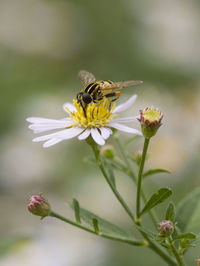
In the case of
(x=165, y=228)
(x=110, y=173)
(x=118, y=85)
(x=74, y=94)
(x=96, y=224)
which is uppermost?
(x=74, y=94)

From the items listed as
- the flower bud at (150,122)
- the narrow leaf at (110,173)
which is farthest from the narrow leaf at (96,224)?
the flower bud at (150,122)

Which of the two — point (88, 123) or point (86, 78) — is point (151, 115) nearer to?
point (88, 123)

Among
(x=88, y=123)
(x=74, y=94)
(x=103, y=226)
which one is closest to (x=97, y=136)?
(x=88, y=123)

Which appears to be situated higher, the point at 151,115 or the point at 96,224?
the point at 151,115

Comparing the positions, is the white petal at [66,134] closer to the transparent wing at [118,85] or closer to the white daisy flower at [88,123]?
the white daisy flower at [88,123]

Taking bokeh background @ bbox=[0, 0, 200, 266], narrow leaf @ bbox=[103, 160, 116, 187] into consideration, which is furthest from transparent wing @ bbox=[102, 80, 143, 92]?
bokeh background @ bbox=[0, 0, 200, 266]

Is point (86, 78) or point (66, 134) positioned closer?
point (66, 134)

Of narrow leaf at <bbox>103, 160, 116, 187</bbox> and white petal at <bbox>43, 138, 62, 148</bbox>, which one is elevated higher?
white petal at <bbox>43, 138, 62, 148</bbox>

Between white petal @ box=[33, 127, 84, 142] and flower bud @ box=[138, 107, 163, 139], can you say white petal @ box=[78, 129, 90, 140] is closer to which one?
white petal @ box=[33, 127, 84, 142]
